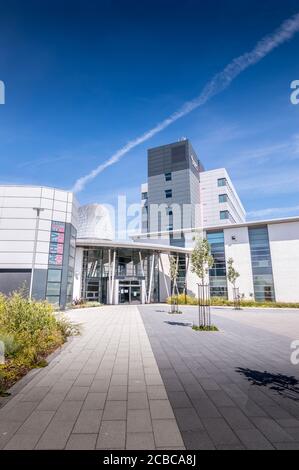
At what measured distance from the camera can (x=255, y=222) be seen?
136 ft

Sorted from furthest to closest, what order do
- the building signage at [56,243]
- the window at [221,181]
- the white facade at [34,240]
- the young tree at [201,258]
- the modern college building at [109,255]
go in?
the window at [221,181] → the building signage at [56,243] → the modern college building at [109,255] → the white facade at [34,240] → the young tree at [201,258]

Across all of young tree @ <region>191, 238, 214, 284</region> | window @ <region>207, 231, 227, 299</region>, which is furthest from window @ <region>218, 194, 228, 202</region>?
young tree @ <region>191, 238, 214, 284</region>

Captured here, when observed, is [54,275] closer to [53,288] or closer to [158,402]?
[53,288]

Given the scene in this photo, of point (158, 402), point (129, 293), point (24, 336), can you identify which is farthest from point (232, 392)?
point (129, 293)

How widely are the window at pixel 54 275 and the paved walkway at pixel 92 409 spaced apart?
2031 centimetres

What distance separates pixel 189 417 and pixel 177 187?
83.8m

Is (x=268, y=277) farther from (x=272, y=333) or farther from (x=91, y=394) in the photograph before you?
(x=91, y=394)

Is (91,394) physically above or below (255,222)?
below

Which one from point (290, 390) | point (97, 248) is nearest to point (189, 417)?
point (290, 390)

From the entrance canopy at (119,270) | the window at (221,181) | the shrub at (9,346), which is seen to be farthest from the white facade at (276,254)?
the window at (221,181)

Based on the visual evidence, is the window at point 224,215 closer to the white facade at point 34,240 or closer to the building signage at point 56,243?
the white facade at point 34,240

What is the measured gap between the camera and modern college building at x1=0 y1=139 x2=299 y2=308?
2594cm

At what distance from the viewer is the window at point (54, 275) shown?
86.0ft

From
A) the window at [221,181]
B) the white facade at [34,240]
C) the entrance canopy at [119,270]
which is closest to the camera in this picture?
the white facade at [34,240]
